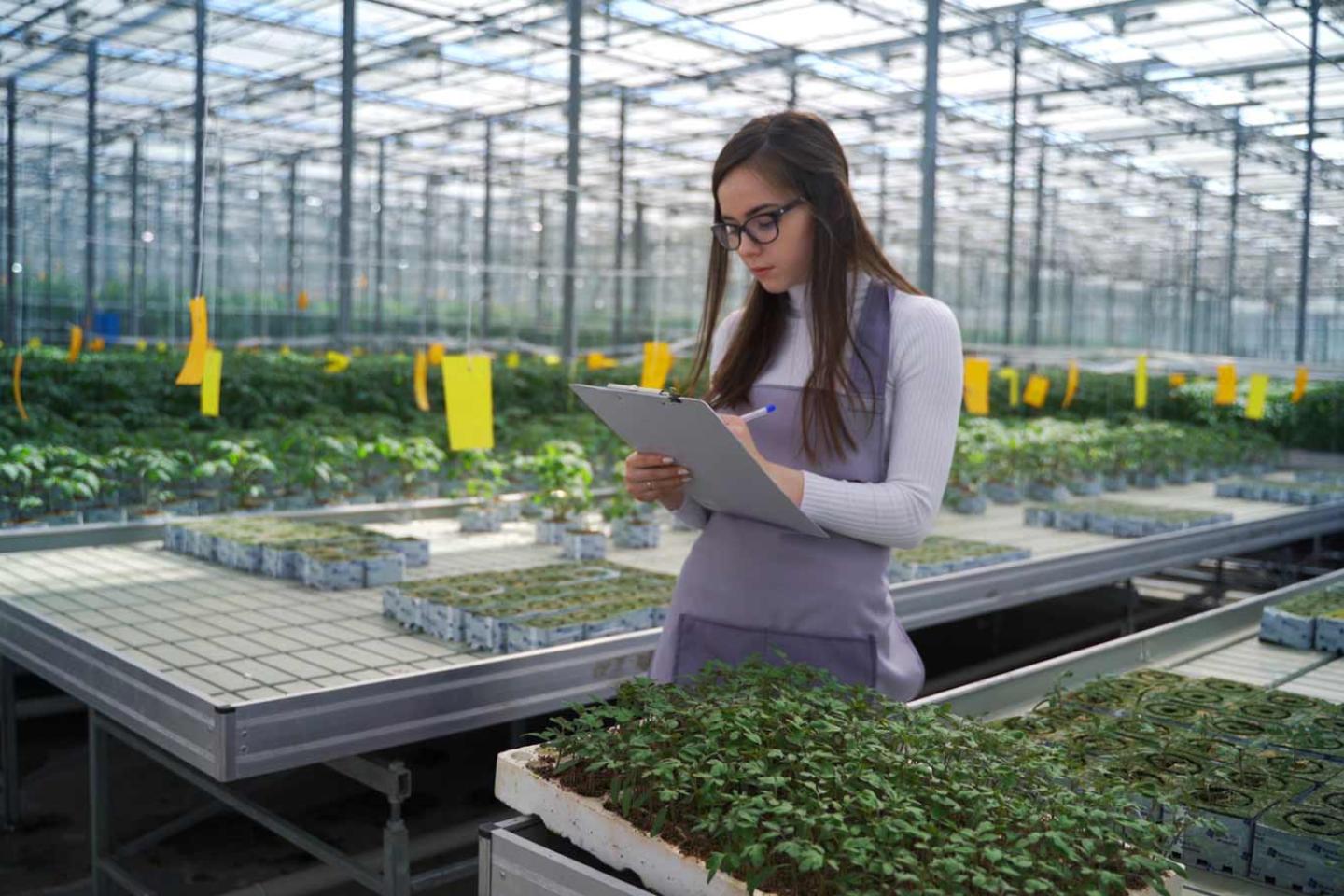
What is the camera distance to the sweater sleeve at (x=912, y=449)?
162 cm

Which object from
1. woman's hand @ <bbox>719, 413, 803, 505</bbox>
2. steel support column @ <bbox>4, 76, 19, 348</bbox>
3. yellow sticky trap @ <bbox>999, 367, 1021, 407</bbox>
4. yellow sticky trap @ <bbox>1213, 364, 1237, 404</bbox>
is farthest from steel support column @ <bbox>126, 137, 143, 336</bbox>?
woman's hand @ <bbox>719, 413, 803, 505</bbox>

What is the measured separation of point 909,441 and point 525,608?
201cm

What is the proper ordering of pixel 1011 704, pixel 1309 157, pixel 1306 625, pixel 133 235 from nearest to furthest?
pixel 1011 704 < pixel 1306 625 < pixel 1309 157 < pixel 133 235

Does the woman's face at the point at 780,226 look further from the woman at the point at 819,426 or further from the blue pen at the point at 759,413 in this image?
the blue pen at the point at 759,413

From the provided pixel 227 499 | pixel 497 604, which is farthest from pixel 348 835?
pixel 227 499

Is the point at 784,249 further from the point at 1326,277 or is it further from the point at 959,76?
the point at 1326,277

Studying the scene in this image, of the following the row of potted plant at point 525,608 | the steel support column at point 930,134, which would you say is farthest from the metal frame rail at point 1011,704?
the steel support column at point 930,134

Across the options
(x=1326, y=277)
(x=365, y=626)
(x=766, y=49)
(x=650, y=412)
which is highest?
(x=766, y=49)

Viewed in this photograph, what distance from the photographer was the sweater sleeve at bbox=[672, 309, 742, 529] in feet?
6.15

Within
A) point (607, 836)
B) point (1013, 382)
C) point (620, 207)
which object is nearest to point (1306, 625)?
point (607, 836)

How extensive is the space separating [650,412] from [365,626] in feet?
7.78

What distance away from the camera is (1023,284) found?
26359mm

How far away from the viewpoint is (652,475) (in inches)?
65.2

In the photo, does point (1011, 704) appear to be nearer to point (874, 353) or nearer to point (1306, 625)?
point (874, 353)
